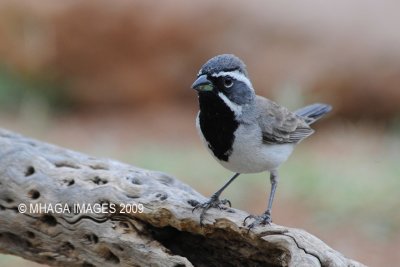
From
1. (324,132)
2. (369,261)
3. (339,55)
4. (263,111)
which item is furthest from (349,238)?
(339,55)

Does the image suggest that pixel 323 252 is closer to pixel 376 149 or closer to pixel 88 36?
pixel 376 149

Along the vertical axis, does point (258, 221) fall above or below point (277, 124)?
below

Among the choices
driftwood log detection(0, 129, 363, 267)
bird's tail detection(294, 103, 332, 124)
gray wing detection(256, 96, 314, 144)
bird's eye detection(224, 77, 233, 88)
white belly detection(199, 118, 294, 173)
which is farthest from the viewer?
bird's tail detection(294, 103, 332, 124)

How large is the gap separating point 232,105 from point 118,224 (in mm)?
1088

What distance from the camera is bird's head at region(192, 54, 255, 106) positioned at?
4.95 meters

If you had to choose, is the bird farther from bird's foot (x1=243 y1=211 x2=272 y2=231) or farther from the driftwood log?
the driftwood log

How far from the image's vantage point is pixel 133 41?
1177 cm

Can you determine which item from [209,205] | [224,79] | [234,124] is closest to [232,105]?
[234,124]

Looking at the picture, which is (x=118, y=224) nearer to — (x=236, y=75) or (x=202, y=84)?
(x=202, y=84)

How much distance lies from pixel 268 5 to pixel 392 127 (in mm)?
2608

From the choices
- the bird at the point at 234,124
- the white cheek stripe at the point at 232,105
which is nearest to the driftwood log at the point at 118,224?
the bird at the point at 234,124

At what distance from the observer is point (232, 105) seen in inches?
204

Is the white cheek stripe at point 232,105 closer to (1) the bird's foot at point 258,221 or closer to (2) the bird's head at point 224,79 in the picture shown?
(2) the bird's head at point 224,79

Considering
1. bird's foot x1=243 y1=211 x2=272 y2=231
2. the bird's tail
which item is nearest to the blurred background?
the bird's tail
